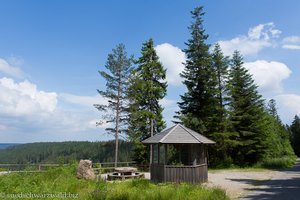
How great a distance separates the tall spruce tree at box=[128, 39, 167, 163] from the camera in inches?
1096

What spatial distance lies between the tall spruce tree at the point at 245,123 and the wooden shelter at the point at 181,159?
37.1 feet

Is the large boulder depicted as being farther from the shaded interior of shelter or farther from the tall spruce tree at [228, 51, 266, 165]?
Result: the tall spruce tree at [228, 51, 266, 165]

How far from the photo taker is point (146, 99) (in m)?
28.8

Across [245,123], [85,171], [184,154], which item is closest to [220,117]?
[245,123]

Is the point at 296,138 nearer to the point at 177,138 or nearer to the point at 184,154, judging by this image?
the point at 184,154

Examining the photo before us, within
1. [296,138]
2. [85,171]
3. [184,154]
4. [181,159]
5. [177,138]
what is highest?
[296,138]

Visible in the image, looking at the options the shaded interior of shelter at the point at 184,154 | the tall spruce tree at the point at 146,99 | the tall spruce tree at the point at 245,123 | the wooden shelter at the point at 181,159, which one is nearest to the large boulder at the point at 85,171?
the wooden shelter at the point at 181,159

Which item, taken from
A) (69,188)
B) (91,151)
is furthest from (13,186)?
(91,151)

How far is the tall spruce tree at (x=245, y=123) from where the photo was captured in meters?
28.8

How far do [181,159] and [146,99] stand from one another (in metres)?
11.7

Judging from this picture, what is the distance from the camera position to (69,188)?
1073cm

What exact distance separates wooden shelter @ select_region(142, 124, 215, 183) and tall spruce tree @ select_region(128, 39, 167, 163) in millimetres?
9625

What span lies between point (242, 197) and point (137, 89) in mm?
18229

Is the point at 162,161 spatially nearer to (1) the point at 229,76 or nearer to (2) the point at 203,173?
(2) the point at 203,173
